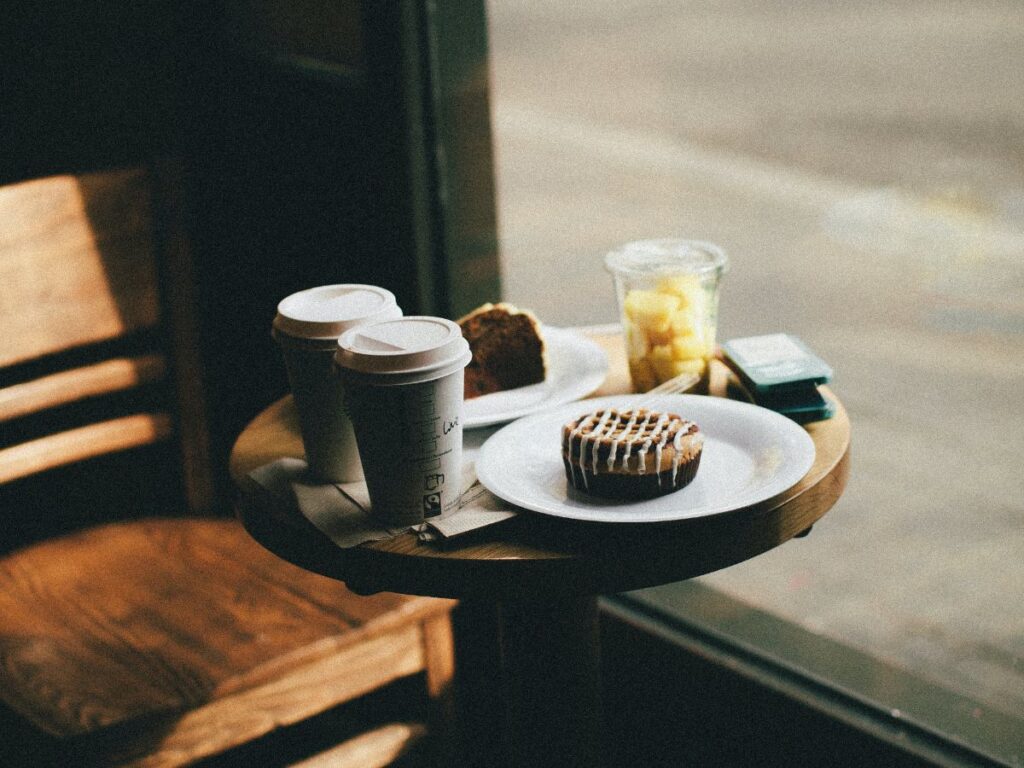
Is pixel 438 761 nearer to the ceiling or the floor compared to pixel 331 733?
nearer to the ceiling

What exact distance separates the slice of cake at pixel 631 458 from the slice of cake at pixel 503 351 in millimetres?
231

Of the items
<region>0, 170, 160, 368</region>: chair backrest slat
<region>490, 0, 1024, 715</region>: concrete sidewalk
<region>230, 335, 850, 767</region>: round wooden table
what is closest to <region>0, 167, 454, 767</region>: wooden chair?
<region>0, 170, 160, 368</region>: chair backrest slat

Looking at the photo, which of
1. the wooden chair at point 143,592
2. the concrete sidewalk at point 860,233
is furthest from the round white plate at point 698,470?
the concrete sidewalk at point 860,233

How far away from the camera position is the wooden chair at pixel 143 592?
1.21 m

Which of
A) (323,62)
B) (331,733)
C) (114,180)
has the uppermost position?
(323,62)

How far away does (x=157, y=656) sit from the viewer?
126 centimetres

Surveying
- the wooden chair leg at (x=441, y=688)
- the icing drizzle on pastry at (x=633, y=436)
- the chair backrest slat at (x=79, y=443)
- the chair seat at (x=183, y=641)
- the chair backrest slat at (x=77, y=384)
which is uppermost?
the icing drizzle on pastry at (x=633, y=436)

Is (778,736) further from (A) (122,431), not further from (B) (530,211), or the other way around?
(B) (530,211)

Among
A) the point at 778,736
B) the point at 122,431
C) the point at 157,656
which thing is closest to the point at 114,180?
the point at 122,431

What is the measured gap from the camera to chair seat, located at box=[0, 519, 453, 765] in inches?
47.1

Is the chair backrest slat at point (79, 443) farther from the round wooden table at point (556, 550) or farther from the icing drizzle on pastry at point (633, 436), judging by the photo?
the icing drizzle on pastry at point (633, 436)

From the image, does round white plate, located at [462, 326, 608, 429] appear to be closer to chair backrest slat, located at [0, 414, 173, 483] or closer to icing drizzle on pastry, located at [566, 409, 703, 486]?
icing drizzle on pastry, located at [566, 409, 703, 486]

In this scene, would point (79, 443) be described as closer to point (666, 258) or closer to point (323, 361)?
point (323, 361)

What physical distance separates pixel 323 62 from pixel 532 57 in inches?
260
